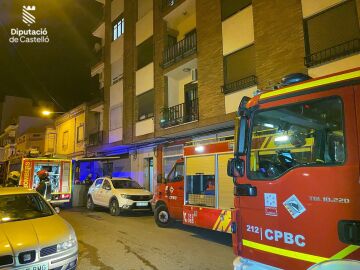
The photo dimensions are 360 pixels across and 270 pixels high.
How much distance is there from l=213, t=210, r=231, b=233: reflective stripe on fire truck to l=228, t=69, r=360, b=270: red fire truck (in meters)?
3.47

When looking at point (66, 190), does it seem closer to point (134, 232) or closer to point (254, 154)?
point (134, 232)

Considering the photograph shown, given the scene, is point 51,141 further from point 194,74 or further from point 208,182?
point 208,182

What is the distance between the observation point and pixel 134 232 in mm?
9570

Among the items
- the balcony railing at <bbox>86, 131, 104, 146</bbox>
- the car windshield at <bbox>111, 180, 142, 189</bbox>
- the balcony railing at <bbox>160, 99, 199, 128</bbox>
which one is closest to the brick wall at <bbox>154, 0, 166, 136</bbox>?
the balcony railing at <bbox>160, 99, 199, 128</bbox>

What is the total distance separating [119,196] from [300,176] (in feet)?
35.3

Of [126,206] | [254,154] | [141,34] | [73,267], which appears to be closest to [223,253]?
[73,267]

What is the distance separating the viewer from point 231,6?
43.4 ft

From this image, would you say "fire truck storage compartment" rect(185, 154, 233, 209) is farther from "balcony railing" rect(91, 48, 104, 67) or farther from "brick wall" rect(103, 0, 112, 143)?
"balcony railing" rect(91, 48, 104, 67)

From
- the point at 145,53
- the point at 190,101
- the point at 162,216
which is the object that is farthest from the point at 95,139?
the point at 162,216

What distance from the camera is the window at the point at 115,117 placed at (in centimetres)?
2107

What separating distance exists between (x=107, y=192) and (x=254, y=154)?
36.7 feet

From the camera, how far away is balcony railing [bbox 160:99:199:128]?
1506 centimetres

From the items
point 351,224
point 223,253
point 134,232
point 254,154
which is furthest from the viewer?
point 134,232

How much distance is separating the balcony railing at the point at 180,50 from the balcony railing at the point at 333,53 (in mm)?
6165
